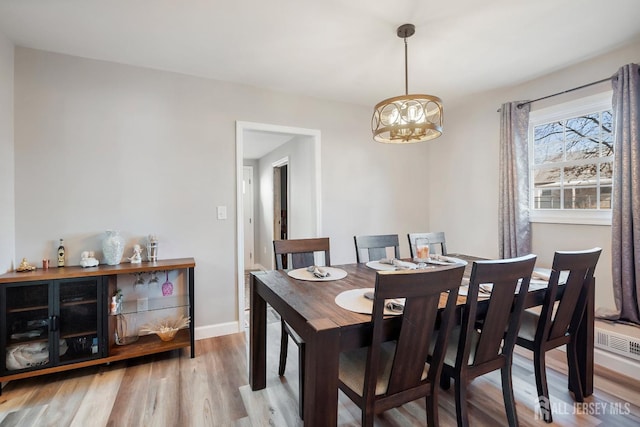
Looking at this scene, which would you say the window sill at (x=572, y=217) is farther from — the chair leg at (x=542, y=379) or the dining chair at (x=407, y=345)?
the dining chair at (x=407, y=345)

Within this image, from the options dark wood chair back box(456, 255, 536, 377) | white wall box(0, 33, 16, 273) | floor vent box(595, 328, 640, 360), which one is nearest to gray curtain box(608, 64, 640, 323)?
floor vent box(595, 328, 640, 360)

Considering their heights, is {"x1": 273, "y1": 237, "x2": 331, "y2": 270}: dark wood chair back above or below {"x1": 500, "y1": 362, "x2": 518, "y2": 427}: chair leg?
above

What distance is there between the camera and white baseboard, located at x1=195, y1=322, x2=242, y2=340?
2.79 m

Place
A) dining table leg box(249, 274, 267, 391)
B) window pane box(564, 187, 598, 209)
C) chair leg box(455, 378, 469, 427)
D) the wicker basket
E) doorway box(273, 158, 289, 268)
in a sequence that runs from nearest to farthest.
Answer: chair leg box(455, 378, 469, 427) < dining table leg box(249, 274, 267, 391) < the wicker basket < window pane box(564, 187, 598, 209) < doorway box(273, 158, 289, 268)

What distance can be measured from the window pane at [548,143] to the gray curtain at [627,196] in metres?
0.52

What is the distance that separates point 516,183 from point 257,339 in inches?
108

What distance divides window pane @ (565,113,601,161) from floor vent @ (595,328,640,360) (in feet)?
4.76

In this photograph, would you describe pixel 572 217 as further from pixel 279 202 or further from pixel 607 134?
pixel 279 202

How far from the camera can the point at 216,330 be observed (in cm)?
284

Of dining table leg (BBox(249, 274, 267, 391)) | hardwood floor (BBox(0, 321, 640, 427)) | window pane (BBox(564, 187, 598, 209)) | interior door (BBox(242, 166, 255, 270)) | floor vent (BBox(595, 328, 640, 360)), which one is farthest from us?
interior door (BBox(242, 166, 255, 270))

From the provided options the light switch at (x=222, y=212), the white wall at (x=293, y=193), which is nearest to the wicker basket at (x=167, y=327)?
the light switch at (x=222, y=212)

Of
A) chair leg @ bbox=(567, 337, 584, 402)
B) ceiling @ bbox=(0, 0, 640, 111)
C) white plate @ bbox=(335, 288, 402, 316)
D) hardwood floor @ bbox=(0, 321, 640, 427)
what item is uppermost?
ceiling @ bbox=(0, 0, 640, 111)

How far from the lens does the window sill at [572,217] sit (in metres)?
2.46

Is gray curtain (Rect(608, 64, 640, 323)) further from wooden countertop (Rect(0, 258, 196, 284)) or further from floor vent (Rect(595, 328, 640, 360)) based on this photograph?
wooden countertop (Rect(0, 258, 196, 284))
